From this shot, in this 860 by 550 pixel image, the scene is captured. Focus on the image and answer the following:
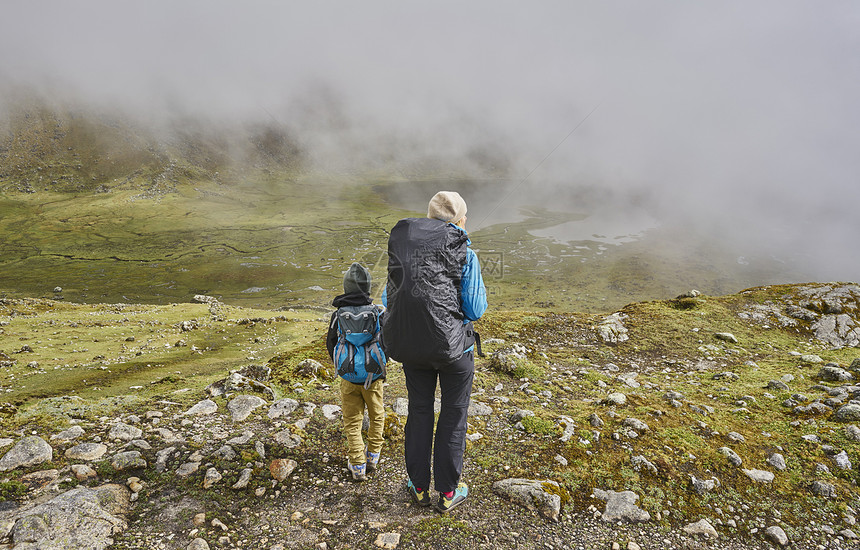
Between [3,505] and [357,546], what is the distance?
4389mm

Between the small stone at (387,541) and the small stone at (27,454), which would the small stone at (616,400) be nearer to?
the small stone at (387,541)

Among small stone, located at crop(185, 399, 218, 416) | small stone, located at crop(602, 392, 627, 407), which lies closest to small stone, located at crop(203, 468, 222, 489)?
small stone, located at crop(185, 399, 218, 416)

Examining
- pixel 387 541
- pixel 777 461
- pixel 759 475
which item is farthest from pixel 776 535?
pixel 387 541

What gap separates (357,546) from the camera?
5016mm

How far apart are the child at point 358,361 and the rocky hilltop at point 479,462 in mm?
499

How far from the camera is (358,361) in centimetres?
593

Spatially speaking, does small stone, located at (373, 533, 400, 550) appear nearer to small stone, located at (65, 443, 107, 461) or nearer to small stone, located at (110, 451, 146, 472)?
small stone, located at (110, 451, 146, 472)

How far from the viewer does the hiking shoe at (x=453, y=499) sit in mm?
5570

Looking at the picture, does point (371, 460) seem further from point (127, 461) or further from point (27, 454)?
point (27, 454)

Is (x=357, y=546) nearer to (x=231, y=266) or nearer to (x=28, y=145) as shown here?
(x=231, y=266)

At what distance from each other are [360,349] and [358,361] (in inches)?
6.9

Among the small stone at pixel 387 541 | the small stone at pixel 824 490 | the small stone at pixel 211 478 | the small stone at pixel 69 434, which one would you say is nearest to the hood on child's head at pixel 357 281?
the small stone at pixel 387 541

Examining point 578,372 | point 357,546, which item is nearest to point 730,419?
point 578,372

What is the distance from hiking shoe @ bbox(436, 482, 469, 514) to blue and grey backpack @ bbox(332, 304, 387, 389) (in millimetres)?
1891
